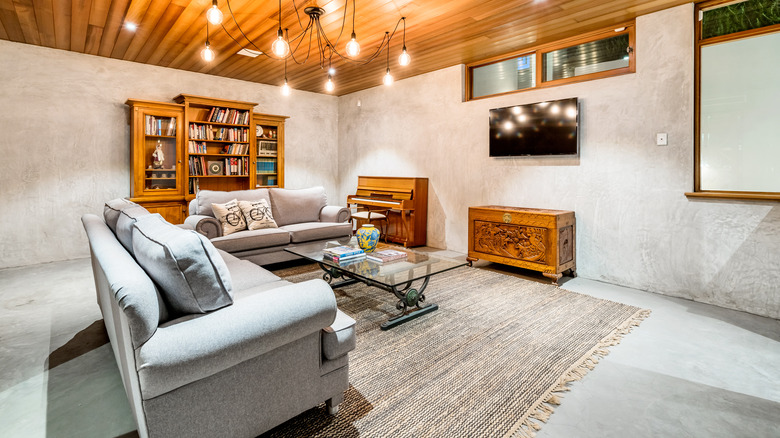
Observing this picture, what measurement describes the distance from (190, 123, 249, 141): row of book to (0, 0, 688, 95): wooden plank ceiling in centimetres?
86

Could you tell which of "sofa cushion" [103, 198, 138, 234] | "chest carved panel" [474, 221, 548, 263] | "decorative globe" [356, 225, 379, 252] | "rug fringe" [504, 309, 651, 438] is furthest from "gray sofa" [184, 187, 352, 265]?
"rug fringe" [504, 309, 651, 438]

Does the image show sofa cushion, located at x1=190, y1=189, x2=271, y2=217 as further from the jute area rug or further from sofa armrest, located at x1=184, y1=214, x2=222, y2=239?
the jute area rug

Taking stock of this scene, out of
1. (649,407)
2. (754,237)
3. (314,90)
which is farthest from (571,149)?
(314,90)

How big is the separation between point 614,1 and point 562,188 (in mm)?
1760

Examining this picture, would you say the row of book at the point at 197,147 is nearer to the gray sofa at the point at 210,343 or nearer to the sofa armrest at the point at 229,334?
the gray sofa at the point at 210,343

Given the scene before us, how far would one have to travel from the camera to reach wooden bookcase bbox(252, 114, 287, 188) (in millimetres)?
6031

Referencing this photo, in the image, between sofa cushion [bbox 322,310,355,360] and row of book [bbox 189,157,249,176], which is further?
row of book [bbox 189,157,249,176]

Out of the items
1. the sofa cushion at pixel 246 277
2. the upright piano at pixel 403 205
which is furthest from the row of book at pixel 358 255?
the upright piano at pixel 403 205

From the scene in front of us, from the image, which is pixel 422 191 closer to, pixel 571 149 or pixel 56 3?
pixel 571 149

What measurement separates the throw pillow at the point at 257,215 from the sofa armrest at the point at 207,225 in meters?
0.36

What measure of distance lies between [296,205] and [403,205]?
4.81 ft

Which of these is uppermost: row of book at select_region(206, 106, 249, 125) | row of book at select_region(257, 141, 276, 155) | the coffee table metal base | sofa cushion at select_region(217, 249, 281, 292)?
row of book at select_region(206, 106, 249, 125)

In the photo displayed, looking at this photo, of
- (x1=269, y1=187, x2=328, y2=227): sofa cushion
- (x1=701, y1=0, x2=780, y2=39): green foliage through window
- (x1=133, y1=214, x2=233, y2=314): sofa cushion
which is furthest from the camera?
(x1=269, y1=187, x2=328, y2=227): sofa cushion

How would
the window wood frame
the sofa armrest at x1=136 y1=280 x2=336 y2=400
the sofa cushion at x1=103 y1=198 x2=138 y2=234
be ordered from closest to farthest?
the sofa armrest at x1=136 y1=280 x2=336 y2=400
the sofa cushion at x1=103 y1=198 x2=138 y2=234
the window wood frame
